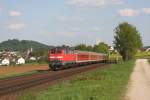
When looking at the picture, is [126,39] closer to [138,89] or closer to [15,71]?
[15,71]

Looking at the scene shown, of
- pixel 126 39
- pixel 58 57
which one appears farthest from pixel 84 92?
pixel 126 39

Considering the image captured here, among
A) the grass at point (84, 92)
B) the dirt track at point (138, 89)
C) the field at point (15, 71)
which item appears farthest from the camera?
the field at point (15, 71)

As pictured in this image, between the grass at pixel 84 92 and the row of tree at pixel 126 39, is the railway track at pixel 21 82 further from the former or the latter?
the row of tree at pixel 126 39

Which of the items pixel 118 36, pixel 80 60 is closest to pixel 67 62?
pixel 80 60

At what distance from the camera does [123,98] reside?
19406mm

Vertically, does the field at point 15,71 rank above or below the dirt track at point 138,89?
above

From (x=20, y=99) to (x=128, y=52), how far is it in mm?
99371

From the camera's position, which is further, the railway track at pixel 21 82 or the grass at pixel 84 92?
the railway track at pixel 21 82

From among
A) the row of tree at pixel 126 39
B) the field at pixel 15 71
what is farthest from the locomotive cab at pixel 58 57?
the row of tree at pixel 126 39

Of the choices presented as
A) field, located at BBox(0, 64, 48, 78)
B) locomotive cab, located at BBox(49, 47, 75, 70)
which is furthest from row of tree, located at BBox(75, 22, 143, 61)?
locomotive cab, located at BBox(49, 47, 75, 70)

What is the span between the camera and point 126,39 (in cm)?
11725

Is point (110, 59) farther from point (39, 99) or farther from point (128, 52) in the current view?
point (39, 99)

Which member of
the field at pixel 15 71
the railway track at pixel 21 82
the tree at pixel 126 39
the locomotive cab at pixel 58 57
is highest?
the tree at pixel 126 39

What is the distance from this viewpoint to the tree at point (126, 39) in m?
117
